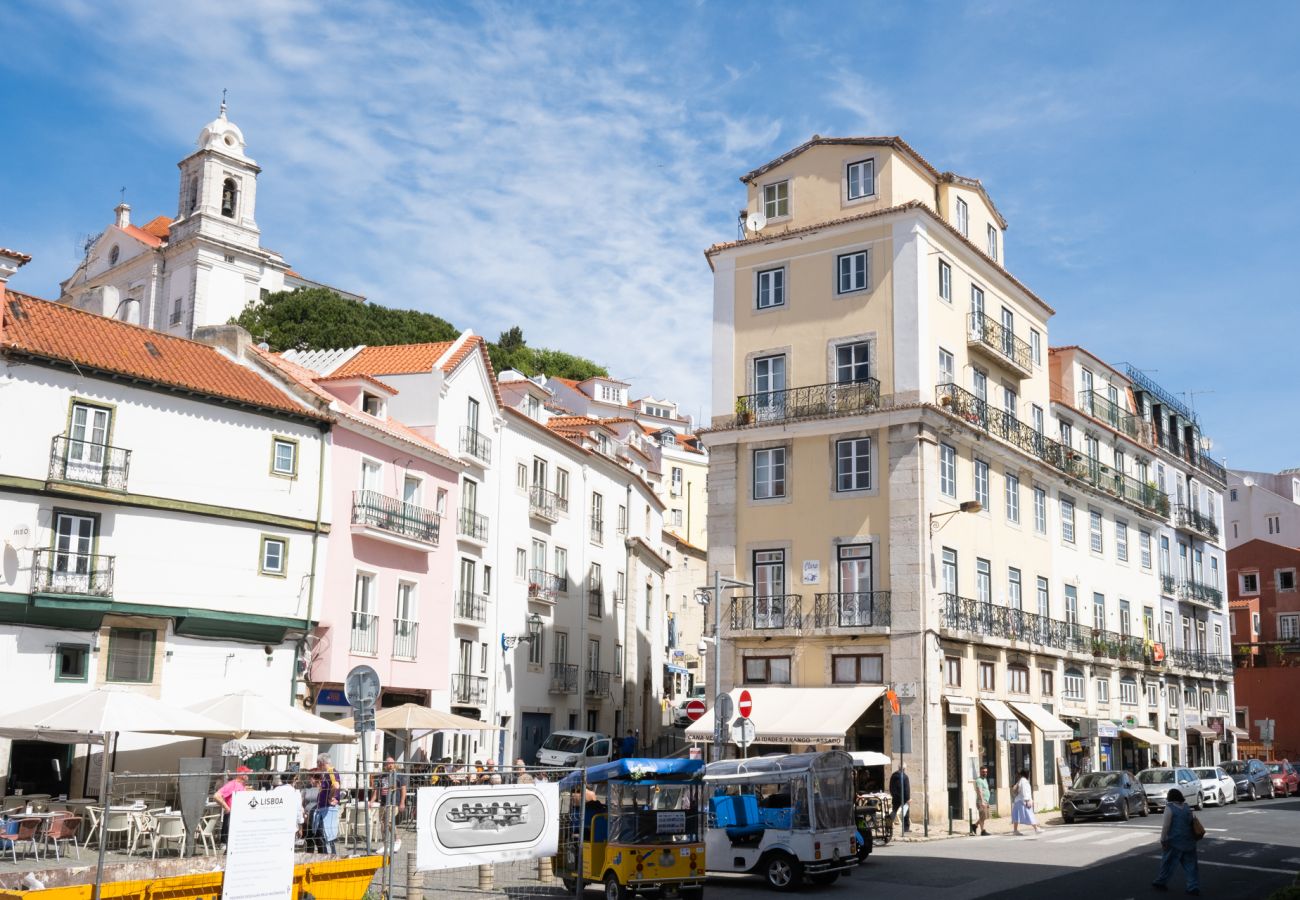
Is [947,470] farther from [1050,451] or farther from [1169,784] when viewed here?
[1169,784]

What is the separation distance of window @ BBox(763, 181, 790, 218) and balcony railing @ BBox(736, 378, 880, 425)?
18.8ft

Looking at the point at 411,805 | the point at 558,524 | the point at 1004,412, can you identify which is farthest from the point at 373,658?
the point at 1004,412

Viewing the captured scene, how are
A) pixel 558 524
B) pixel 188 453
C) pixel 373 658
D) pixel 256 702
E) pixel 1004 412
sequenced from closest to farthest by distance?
pixel 256 702, pixel 188 453, pixel 373 658, pixel 1004 412, pixel 558 524

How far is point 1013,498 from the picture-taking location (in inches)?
1660

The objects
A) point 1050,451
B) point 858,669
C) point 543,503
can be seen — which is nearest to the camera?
point 858,669

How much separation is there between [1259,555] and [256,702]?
65563 mm

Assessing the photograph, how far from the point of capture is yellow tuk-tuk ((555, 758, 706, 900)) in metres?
17.5

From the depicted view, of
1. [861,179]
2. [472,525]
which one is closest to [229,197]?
[472,525]

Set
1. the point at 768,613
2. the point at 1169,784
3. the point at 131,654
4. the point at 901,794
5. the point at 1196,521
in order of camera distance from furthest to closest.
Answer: the point at 1196,521, the point at 1169,784, the point at 768,613, the point at 901,794, the point at 131,654

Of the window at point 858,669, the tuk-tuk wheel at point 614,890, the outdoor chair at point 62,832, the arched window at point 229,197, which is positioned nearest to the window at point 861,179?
the window at point 858,669

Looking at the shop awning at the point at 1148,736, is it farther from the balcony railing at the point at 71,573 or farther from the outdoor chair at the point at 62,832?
the outdoor chair at the point at 62,832

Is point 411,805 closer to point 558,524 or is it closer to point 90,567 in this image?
point 90,567

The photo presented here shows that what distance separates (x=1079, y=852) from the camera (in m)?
26.2

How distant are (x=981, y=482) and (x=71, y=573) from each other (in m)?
25.5
